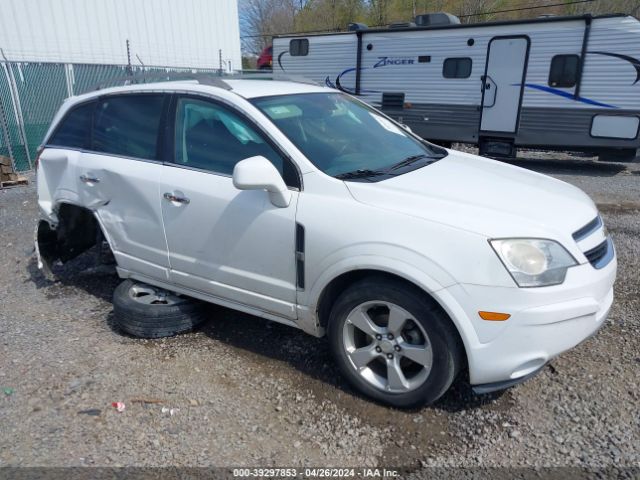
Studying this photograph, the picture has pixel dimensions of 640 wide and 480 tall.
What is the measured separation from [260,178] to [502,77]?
919cm

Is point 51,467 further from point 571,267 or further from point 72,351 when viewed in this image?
point 571,267

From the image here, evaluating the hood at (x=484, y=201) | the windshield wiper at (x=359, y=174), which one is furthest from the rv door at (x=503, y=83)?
the windshield wiper at (x=359, y=174)

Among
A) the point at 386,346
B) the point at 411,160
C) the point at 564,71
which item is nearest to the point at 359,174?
the point at 411,160

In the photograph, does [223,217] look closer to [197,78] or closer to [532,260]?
[197,78]

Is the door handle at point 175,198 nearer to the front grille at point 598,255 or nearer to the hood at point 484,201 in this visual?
Answer: the hood at point 484,201

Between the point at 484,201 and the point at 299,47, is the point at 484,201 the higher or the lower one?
the lower one

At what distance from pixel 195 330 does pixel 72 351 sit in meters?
0.86

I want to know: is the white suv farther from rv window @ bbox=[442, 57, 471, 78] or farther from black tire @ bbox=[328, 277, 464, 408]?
rv window @ bbox=[442, 57, 471, 78]

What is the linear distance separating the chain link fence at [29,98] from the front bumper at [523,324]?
9003mm

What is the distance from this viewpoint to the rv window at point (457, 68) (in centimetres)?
1083

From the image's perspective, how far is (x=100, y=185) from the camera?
154 inches

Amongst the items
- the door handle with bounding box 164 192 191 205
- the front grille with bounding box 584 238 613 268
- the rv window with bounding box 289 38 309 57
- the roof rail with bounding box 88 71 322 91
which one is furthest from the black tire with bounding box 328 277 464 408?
the rv window with bounding box 289 38 309 57

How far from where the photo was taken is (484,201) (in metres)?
2.75

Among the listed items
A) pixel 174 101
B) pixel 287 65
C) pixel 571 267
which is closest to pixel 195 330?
pixel 174 101
